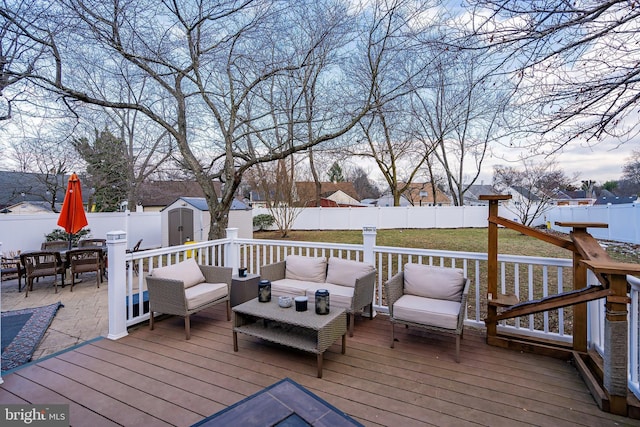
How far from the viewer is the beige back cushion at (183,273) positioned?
3692 millimetres

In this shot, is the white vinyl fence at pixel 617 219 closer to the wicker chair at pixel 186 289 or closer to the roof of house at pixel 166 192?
the wicker chair at pixel 186 289

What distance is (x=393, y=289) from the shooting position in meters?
3.38

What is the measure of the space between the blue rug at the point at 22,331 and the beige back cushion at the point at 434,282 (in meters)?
4.09

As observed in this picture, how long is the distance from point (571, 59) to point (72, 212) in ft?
25.1

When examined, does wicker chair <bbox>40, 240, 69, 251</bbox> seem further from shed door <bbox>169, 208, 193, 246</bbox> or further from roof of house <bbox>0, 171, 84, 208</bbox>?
roof of house <bbox>0, 171, 84, 208</bbox>

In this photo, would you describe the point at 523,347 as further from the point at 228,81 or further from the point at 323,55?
the point at 228,81

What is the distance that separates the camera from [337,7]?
520 cm

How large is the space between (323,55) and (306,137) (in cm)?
157

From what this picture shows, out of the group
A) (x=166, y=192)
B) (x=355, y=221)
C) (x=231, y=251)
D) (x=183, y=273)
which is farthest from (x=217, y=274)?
(x=166, y=192)

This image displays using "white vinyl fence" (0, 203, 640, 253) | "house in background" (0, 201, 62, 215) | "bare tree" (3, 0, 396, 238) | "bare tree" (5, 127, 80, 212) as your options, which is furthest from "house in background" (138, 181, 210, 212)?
"bare tree" (3, 0, 396, 238)

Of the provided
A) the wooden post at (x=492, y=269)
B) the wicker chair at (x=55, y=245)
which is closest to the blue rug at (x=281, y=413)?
the wooden post at (x=492, y=269)

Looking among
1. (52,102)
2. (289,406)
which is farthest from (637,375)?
(52,102)

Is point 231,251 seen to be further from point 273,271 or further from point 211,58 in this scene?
point 211,58

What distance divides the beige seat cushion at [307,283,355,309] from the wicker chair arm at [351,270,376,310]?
8 cm
